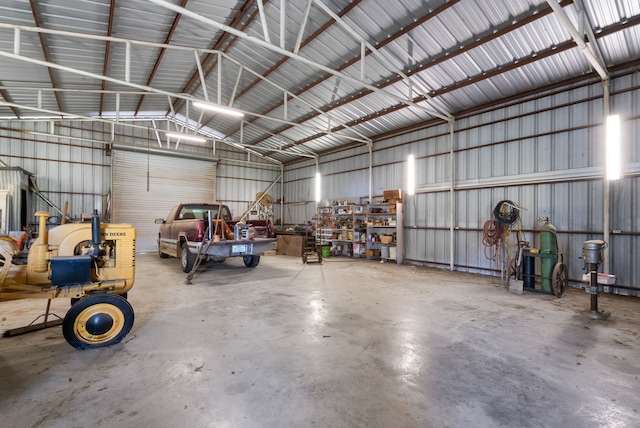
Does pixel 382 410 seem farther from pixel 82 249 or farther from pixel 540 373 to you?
pixel 82 249

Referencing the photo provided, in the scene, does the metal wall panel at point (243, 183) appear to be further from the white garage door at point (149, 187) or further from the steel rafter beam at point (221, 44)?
the steel rafter beam at point (221, 44)

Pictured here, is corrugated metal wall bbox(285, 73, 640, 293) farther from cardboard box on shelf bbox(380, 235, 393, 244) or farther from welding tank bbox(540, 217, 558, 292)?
welding tank bbox(540, 217, 558, 292)

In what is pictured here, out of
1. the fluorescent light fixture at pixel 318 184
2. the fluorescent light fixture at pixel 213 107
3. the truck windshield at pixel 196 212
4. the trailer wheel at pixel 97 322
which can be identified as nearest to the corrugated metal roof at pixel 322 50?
the fluorescent light fixture at pixel 213 107

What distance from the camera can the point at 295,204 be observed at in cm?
1514

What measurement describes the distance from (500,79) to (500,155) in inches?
72.9

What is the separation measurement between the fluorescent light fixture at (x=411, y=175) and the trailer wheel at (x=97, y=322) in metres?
8.55

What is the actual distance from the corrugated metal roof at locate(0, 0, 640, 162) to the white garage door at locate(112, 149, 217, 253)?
293 cm

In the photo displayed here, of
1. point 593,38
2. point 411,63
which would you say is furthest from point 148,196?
point 593,38

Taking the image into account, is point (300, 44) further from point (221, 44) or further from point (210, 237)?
point (210, 237)

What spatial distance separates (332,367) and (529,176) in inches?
273

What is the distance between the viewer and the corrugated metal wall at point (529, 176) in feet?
18.7

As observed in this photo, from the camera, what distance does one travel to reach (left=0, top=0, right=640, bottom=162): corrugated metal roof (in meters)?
5.27

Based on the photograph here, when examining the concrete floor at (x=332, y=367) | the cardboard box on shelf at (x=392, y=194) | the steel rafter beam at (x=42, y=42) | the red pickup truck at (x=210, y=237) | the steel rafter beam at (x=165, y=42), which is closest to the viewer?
the concrete floor at (x=332, y=367)

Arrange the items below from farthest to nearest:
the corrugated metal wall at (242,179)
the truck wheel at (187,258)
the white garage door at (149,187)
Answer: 1. the corrugated metal wall at (242,179)
2. the white garage door at (149,187)
3. the truck wheel at (187,258)
